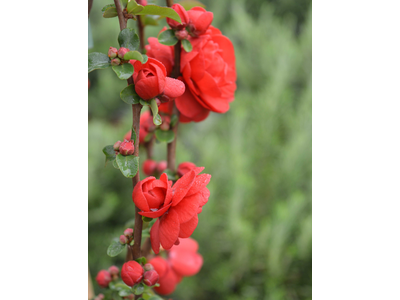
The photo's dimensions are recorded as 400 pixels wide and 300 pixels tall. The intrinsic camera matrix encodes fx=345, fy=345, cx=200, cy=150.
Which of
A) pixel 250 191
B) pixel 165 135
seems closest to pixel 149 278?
pixel 165 135

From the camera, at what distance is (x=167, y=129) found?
0.31 metres

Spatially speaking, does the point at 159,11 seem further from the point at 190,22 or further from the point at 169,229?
the point at 169,229

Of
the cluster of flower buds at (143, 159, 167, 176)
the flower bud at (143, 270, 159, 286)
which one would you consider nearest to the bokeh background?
the cluster of flower buds at (143, 159, 167, 176)

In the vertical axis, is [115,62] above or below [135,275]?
above

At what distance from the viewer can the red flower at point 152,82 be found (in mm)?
223

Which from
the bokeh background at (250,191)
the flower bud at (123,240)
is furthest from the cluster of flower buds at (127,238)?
the bokeh background at (250,191)

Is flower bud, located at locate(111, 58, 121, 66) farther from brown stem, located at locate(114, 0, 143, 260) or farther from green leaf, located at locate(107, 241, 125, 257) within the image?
green leaf, located at locate(107, 241, 125, 257)

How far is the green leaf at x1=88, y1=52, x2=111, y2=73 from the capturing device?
0.24 meters

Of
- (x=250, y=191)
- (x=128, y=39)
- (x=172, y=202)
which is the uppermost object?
(x=128, y=39)

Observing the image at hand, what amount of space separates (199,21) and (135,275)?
7.9 inches

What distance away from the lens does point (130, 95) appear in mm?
232

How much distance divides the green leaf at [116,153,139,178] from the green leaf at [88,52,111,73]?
2.5 inches

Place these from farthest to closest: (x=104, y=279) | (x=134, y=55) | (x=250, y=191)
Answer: (x=250, y=191)
(x=104, y=279)
(x=134, y=55)

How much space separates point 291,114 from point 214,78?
1088mm
